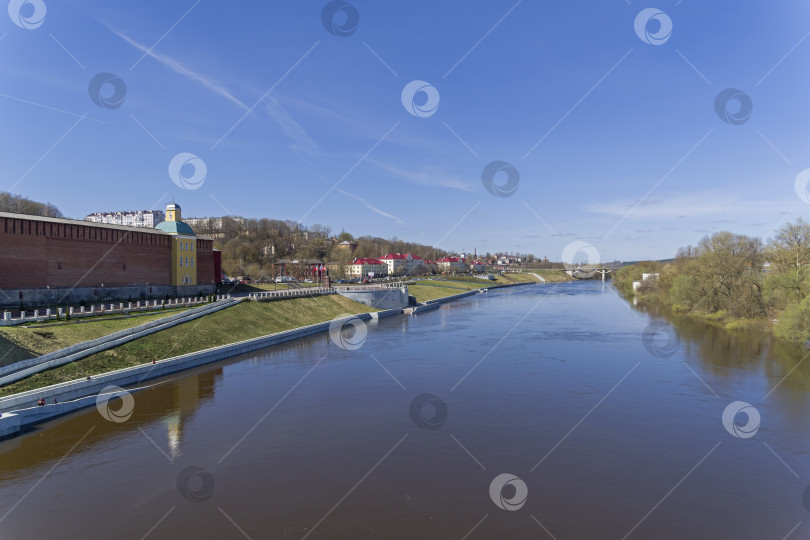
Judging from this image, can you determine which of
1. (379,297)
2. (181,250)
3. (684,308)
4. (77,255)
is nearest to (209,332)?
(77,255)

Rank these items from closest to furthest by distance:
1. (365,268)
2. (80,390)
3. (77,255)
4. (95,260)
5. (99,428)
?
(99,428) < (80,390) < (77,255) < (95,260) < (365,268)

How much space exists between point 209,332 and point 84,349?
9.92 meters

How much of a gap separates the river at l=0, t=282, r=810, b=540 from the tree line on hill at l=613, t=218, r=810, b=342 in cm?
1205

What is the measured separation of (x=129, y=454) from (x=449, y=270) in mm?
157971

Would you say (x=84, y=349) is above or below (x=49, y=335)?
below

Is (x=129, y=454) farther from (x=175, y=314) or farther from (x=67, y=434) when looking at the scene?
(x=175, y=314)

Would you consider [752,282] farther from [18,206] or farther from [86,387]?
[18,206]

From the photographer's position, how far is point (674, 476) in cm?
1395

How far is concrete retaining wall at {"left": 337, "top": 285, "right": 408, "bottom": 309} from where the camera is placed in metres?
61.5

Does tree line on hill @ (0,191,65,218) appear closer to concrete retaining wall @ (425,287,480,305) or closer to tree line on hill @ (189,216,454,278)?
tree line on hill @ (189,216,454,278)

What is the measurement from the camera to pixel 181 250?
49.1 m

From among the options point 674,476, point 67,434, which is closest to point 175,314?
point 67,434

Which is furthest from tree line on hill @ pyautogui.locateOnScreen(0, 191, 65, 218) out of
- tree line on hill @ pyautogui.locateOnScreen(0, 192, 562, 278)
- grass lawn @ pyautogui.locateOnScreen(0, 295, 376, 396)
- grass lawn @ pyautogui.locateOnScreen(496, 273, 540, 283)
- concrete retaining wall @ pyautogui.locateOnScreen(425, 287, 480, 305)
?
grass lawn @ pyautogui.locateOnScreen(496, 273, 540, 283)

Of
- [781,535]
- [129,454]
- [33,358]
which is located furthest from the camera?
[33,358]
